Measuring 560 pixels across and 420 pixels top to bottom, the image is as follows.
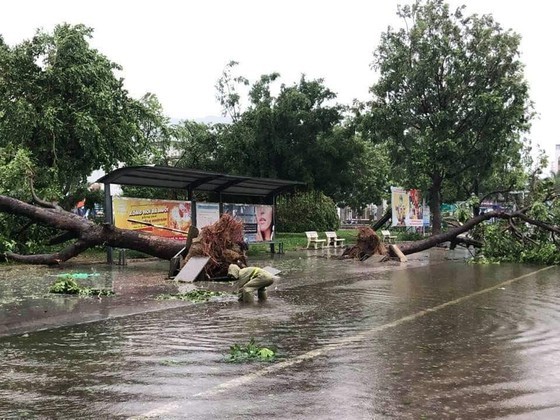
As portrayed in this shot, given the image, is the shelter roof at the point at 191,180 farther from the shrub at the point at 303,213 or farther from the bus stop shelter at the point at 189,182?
the shrub at the point at 303,213

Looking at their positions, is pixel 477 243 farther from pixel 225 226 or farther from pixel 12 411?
pixel 12 411

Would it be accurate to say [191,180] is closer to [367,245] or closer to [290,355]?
[367,245]

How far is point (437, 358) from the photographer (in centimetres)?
548

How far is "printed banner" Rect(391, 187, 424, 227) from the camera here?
27.5m

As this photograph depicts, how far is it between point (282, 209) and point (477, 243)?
538 inches

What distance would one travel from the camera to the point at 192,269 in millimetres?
11891

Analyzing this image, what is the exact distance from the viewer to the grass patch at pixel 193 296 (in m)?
9.40

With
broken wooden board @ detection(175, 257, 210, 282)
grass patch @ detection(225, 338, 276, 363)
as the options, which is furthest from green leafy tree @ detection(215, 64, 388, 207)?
grass patch @ detection(225, 338, 276, 363)

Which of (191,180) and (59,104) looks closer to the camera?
(191,180)

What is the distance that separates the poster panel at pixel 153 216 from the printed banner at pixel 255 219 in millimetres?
2127

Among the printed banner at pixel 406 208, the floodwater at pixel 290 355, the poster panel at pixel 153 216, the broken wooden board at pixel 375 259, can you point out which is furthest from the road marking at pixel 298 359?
the printed banner at pixel 406 208

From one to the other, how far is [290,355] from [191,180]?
39.8 feet

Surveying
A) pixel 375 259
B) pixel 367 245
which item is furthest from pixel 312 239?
pixel 375 259

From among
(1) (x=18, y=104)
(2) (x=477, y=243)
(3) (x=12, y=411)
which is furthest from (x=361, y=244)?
(3) (x=12, y=411)
